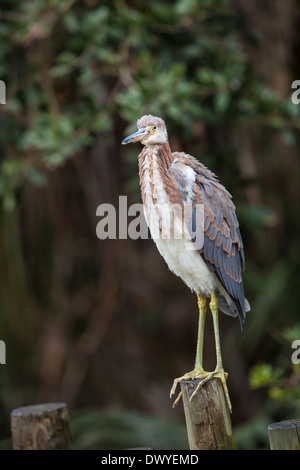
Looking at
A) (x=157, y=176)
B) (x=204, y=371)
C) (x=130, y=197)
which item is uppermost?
(x=130, y=197)

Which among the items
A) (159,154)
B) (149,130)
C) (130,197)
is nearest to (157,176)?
(159,154)

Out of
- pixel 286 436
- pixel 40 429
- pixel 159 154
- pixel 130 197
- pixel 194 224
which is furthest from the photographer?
pixel 130 197

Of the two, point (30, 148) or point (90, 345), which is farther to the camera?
point (90, 345)

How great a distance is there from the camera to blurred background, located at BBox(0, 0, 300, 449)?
3777mm

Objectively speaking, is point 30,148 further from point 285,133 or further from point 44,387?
point 44,387

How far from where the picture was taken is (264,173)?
558 centimetres

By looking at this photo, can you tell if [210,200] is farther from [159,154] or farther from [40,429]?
[40,429]

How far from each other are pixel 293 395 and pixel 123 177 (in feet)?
8.37

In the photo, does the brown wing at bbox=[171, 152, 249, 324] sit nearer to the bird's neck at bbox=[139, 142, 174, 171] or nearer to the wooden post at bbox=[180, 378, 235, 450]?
the bird's neck at bbox=[139, 142, 174, 171]

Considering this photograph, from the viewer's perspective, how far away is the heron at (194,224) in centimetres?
224

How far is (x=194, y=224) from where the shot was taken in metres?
2.36

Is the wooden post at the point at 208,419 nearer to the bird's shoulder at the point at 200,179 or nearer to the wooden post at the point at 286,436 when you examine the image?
the wooden post at the point at 286,436

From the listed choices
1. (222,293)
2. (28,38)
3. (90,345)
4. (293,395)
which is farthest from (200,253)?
(90,345)

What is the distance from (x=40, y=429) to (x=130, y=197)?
2524 millimetres
